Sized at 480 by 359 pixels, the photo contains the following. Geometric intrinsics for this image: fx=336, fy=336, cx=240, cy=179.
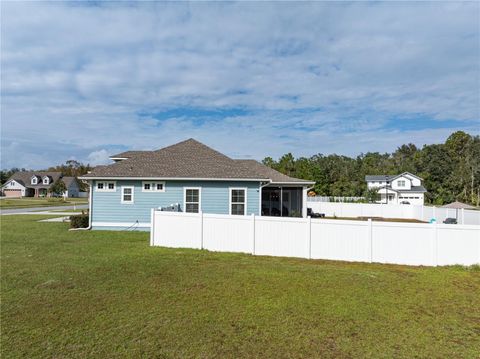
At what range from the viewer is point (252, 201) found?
16.0m

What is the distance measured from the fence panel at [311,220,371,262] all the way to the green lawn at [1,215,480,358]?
1.32 feet

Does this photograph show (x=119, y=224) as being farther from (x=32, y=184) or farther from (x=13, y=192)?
(x=13, y=192)

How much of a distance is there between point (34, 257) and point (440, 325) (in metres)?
9.84

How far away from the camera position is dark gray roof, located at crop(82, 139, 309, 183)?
51.7 feet

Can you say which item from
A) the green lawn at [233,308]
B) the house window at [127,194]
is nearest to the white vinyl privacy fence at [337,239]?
the green lawn at [233,308]

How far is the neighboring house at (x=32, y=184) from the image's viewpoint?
7106 centimetres

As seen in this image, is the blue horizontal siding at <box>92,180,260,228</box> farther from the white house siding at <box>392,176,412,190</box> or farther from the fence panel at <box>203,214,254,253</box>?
the white house siding at <box>392,176,412,190</box>

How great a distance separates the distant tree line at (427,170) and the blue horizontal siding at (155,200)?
2886cm

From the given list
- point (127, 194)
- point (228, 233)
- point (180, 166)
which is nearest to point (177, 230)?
point (228, 233)

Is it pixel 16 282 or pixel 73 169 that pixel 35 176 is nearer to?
pixel 73 169

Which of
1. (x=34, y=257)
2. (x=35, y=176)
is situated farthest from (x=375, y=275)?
(x=35, y=176)

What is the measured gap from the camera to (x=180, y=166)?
16.9m

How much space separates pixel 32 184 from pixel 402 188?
73.6 meters

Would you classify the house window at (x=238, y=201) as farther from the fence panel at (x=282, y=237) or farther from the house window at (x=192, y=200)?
the fence panel at (x=282, y=237)
